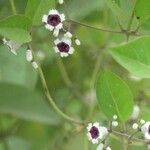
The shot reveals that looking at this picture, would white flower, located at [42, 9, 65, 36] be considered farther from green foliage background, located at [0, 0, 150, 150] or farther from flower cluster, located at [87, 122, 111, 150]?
flower cluster, located at [87, 122, 111, 150]

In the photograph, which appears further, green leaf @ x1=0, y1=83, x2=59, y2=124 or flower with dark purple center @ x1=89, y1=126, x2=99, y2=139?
green leaf @ x1=0, y1=83, x2=59, y2=124

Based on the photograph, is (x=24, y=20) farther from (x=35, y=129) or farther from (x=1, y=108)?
(x=35, y=129)

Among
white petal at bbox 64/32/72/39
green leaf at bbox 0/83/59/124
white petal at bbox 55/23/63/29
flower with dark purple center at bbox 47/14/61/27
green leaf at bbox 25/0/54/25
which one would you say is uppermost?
green leaf at bbox 25/0/54/25

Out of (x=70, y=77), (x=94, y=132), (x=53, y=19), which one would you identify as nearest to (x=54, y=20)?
(x=53, y=19)

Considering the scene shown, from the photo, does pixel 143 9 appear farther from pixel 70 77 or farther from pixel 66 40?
pixel 70 77

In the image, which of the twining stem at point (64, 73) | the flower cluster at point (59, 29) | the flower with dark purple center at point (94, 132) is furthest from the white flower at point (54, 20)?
the twining stem at point (64, 73)

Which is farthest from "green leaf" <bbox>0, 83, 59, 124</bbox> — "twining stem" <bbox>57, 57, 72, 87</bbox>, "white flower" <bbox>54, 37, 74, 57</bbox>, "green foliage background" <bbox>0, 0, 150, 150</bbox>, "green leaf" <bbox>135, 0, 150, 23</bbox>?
"green leaf" <bbox>135, 0, 150, 23</bbox>

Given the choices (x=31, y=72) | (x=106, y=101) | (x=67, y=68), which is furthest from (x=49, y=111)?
(x=106, y=101)

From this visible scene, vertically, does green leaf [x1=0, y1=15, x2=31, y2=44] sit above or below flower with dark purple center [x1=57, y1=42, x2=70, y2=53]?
above
